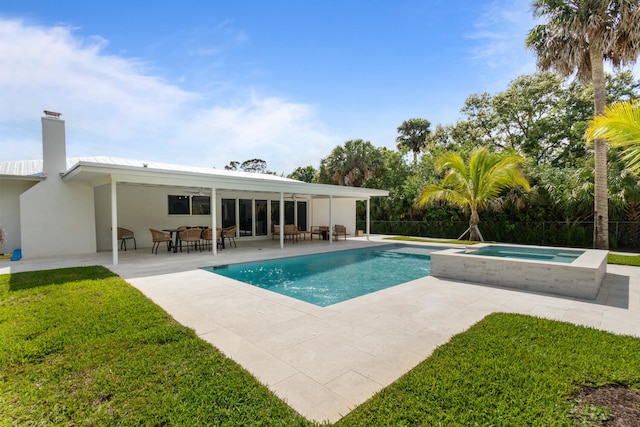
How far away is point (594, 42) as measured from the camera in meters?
9.98

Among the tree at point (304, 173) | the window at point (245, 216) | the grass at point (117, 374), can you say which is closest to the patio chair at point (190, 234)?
the window at point (245, 216)

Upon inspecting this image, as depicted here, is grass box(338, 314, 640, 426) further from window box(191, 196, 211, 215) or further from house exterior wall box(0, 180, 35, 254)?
house exterior wall box(0, 180, 35, 254)

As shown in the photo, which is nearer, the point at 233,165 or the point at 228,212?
the point at 228,212

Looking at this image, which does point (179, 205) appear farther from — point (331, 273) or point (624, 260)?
point (624, 260)

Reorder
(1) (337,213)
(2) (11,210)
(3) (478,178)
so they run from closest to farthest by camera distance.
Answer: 1. (2) (11,210)
2. (3) (478,178)
3. (1) (337,213)

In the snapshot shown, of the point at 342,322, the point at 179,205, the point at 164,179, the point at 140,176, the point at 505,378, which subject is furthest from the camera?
the point at 179,205

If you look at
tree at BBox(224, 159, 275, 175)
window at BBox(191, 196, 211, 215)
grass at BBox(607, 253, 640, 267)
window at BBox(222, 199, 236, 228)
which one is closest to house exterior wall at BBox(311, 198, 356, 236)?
window at BBox(222, 199, 236, 228)

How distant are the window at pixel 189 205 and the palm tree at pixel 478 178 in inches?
407

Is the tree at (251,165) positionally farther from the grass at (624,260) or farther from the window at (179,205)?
the grass at (624,260)

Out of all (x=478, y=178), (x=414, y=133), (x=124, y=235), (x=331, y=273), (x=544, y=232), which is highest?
(x=414, y=133)

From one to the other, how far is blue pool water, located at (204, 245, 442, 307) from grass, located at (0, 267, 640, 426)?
2.95m

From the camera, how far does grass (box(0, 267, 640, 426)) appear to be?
222 cm

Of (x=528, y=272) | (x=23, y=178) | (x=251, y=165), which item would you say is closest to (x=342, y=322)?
(x=528, y=272)

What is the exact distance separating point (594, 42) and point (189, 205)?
54.7 feet
